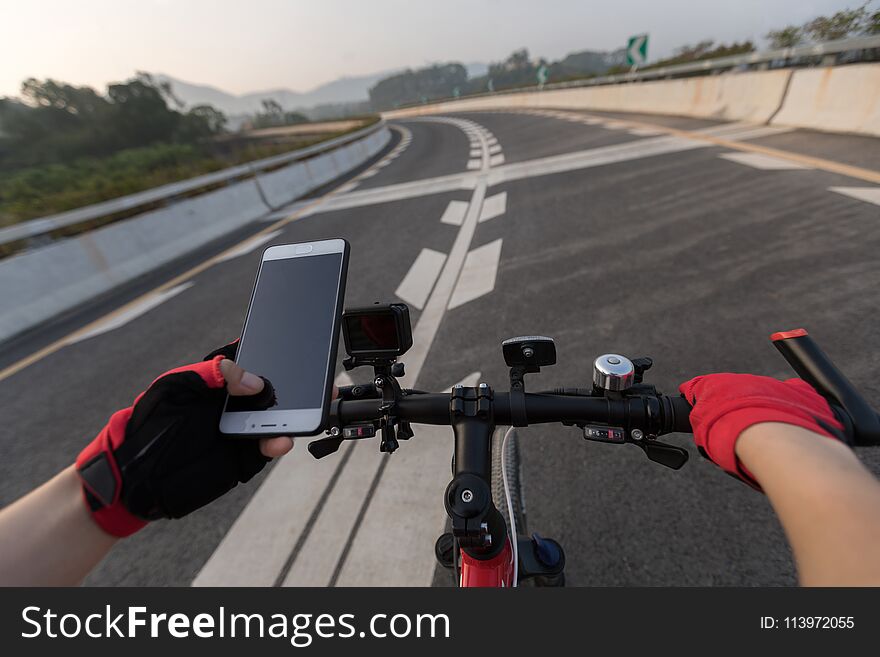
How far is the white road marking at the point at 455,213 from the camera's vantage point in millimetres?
6885

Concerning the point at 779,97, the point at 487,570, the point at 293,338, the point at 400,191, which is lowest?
the point at 400,191

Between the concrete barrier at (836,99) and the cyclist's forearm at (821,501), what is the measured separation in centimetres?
1011

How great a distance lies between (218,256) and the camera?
7.37 metres

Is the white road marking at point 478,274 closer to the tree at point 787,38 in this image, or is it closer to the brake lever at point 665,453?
the brake lever at point 665,453

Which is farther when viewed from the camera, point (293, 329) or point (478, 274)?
point (478, 274)

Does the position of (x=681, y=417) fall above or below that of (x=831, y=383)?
below

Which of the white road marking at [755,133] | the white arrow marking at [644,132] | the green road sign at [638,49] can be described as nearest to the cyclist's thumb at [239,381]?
the white road marking at [755,133]

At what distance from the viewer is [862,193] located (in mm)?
4977

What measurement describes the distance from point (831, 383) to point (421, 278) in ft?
14.0

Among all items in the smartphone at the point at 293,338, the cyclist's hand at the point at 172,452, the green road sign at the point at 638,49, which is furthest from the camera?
the green road sign at the point at 638,49

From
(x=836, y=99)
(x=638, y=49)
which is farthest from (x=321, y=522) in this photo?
(x=638, y=49)

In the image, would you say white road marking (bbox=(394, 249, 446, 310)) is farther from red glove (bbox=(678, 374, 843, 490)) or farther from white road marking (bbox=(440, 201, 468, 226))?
red glove (bbox=(678, 374, 843, 490))

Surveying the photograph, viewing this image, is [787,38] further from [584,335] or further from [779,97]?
[584,335]

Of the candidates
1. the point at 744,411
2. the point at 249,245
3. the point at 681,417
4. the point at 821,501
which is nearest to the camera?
the point at 821,501
